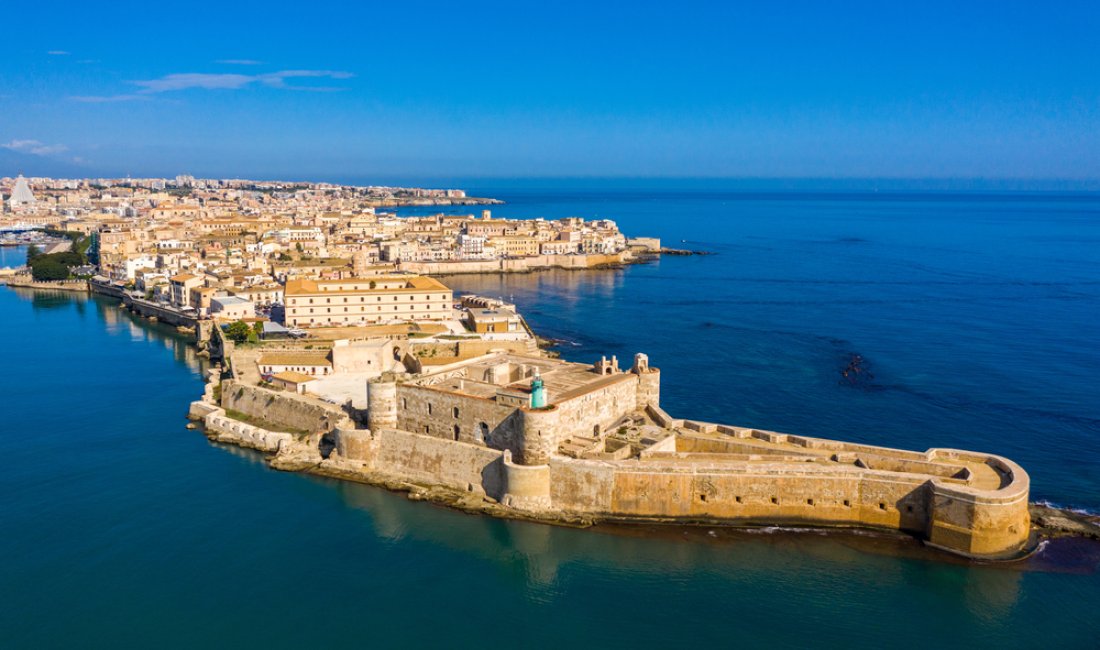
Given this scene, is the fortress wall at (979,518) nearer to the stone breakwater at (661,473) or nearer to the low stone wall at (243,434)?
the stone breakwater at (661,473)

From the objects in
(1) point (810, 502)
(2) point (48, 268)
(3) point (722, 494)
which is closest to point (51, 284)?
(2) point (48, 268)

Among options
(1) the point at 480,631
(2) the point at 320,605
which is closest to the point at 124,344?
(2) the point at 320,605

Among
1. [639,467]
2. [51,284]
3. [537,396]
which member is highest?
[537,396]

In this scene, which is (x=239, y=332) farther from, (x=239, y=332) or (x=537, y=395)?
(x=537, y=395)

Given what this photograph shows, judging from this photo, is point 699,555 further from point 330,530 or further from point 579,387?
point 330,530

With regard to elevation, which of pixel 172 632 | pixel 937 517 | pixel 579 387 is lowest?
pixel 172 632

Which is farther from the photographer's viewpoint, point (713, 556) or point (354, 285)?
point (354, 285)

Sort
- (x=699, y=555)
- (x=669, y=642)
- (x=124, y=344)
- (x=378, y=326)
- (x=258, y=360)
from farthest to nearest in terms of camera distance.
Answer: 1. (x=124, y=344)
2. (x=378, y=326)
3. (x=258, y=360)
4. (x=699, y=555)
5. (x=669, y=642)
